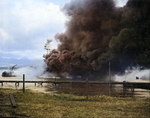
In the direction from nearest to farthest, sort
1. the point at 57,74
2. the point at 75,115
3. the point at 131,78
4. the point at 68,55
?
the point at 75,115, the point at 131,78, the point at 68,55, the point at 57,74

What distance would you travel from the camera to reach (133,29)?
5016cm

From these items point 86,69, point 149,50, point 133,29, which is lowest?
point 86,69

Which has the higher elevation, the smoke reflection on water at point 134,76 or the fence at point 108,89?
the smoke reflection on water at point 134,76

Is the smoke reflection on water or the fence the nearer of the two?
the fence

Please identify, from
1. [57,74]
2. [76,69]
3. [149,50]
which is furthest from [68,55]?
[149,50]

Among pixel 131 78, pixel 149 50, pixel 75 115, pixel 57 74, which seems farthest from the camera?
pixel 57 74

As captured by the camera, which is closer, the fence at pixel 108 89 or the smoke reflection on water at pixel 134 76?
the fence at pixel 108 89

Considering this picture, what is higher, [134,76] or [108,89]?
[134,76]

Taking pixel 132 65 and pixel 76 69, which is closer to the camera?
pixel 132 65

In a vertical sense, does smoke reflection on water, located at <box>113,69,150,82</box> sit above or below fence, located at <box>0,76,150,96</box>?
above

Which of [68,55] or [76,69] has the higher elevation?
[68,55]

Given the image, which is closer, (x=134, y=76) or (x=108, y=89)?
(x=108, y=89)

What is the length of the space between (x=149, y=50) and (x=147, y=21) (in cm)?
683

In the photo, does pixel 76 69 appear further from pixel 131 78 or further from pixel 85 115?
pixel 85 115
